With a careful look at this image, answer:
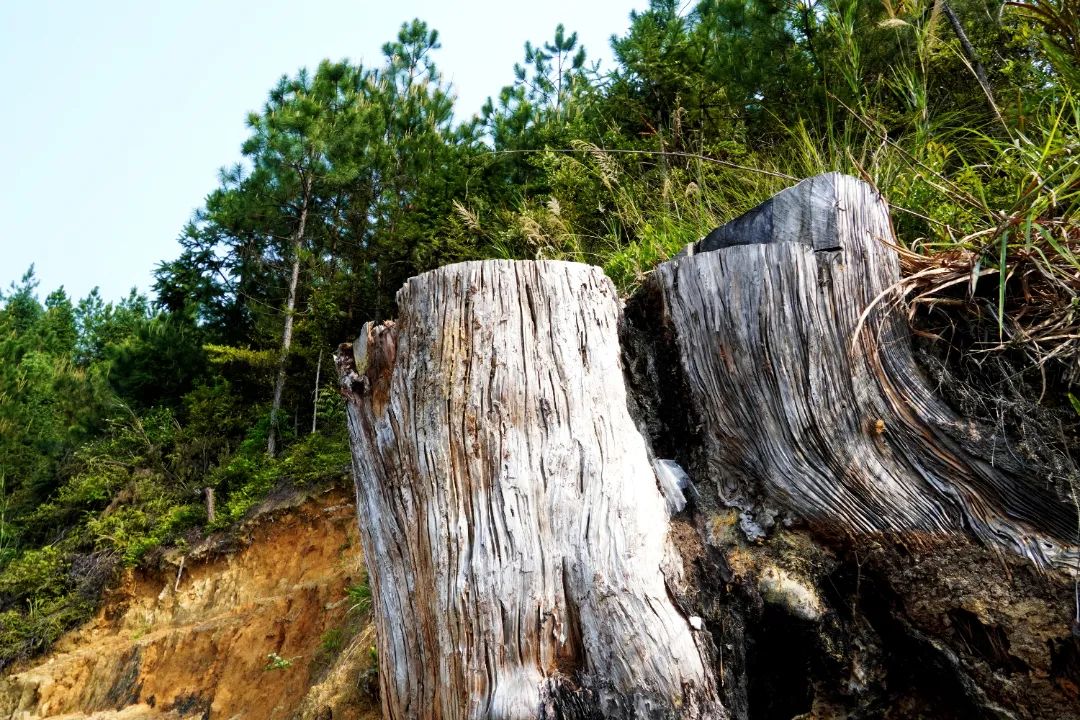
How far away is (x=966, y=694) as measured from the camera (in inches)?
80.7

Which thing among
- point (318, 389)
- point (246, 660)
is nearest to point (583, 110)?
point (318, 389)

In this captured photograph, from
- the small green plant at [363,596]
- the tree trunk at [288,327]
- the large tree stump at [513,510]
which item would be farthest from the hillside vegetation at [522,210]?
the small green plant at [363,596]

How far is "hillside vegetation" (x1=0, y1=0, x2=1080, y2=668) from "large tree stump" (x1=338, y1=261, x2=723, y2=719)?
1003 millimetres

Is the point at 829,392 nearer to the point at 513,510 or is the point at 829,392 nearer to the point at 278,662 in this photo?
the point at 513,510

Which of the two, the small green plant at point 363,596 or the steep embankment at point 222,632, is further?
the steep embankment at point 222,632

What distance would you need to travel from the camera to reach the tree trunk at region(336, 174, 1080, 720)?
205 centimetres

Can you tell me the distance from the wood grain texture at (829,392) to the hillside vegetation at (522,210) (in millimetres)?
234

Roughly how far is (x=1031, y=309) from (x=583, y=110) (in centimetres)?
652

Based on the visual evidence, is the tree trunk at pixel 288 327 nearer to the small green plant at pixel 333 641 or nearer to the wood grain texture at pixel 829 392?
the small green plant at pixel 333 641

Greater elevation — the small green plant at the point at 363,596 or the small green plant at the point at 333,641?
the small green plant at the point at 363,596

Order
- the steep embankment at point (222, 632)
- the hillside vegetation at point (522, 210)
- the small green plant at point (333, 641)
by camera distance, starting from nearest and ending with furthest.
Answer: the hillside vegetation at point (522, 210), the small green plant at point (333, 641), the steep embankment at point (222, 632)

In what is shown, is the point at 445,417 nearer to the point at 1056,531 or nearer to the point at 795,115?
the point at 1056,531

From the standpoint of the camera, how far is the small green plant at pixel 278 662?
5.80m

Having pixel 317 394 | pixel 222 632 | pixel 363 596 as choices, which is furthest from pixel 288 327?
pixel 363 596
